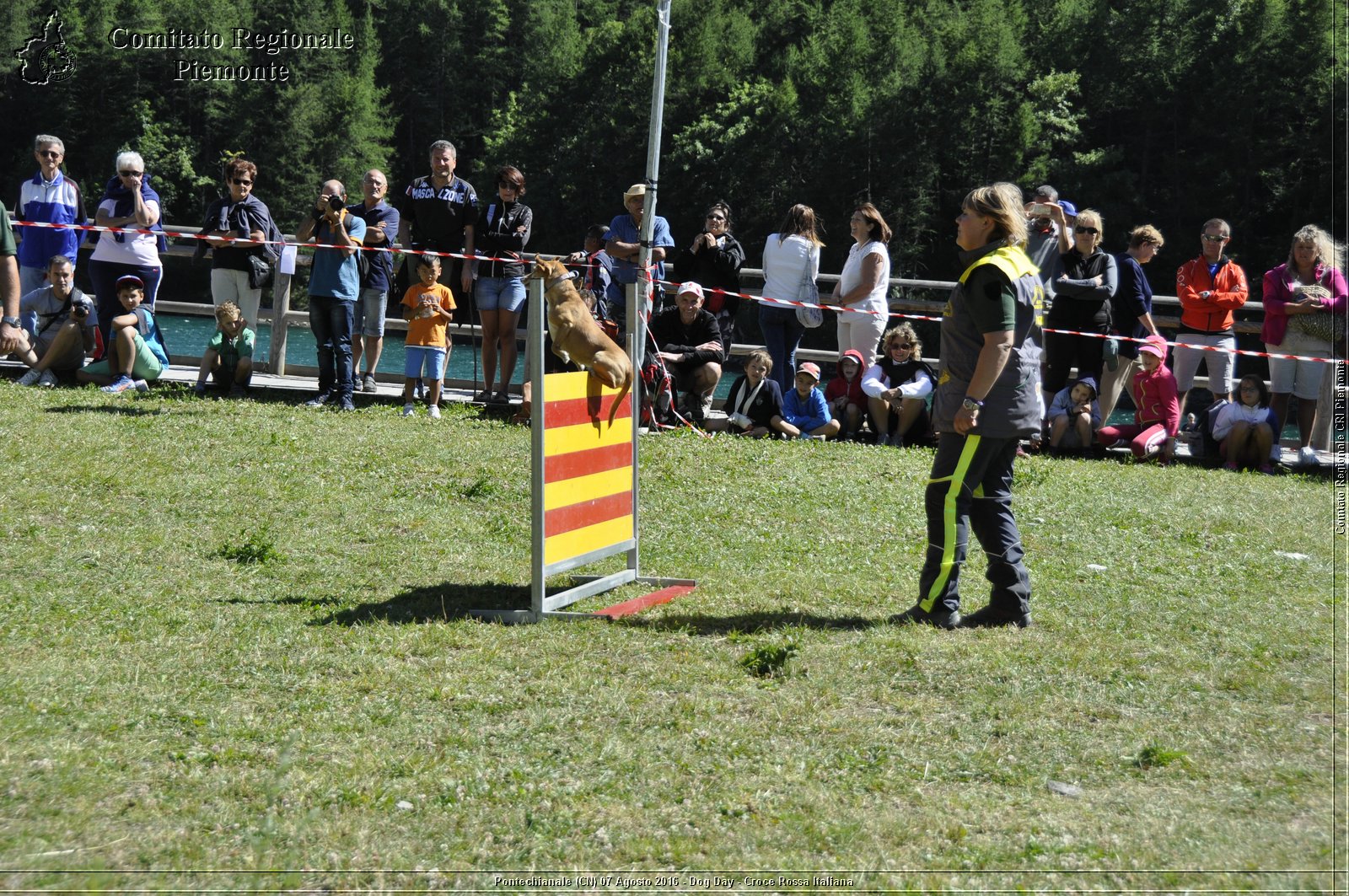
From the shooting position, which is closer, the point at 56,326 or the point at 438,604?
the point at 438,604

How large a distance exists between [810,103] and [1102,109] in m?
12.9

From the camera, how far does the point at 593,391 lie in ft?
22.4

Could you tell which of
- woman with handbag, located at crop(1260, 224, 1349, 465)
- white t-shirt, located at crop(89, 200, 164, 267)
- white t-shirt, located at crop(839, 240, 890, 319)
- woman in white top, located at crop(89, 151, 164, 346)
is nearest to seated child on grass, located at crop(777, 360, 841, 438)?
white t-shirt, located at crop(839, 240, 890, 319)

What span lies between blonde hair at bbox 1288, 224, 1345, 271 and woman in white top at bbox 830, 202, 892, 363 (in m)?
3.84

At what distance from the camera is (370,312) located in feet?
43.1

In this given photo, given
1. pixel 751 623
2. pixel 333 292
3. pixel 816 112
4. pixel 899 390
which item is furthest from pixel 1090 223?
pixel 816 112

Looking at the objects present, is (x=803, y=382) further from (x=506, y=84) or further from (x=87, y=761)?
(x=506, y=84)

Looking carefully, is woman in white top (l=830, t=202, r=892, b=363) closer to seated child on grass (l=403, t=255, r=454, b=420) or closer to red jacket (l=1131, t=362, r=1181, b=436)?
A: red jacket (l=1131, t=362, r=1181, b=436)

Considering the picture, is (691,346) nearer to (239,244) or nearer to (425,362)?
(425,362)

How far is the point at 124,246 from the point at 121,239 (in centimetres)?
8

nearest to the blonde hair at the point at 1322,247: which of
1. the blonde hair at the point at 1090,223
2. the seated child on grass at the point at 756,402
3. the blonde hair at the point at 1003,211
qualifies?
the blonde hair at the point at 1090,223

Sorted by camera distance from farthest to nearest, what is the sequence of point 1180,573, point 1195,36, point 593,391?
point 1195,36 → point 1180,573 → point 593,391

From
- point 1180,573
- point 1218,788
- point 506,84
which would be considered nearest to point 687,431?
point 1180,573

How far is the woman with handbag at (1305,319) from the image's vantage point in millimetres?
12164
